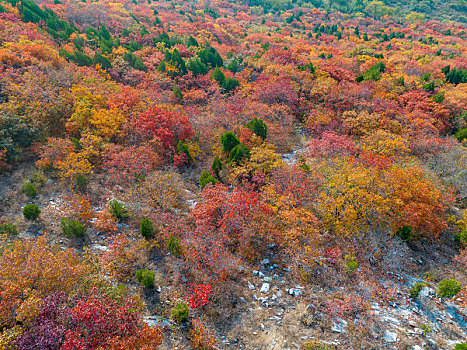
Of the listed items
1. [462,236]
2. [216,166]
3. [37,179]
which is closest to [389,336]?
[462,236]

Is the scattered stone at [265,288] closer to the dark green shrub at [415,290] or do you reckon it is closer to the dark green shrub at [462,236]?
the dark green shrub at [415,290]

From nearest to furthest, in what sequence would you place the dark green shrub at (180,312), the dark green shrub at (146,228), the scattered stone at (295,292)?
the dark green shrub at (180,312) → the scattered stone at (295,292) → the dark green shrub at (146,228)

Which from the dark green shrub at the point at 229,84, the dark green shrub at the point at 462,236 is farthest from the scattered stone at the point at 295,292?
the dark green shrub at the point at 229,84

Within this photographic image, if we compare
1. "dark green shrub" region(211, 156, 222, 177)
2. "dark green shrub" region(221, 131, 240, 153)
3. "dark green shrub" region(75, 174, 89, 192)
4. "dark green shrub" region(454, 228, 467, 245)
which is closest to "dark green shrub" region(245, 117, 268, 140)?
"dark green shrub" region(221, 131, 240, 153)

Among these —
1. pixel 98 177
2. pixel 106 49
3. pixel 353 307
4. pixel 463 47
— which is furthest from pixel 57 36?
pixel 463 47

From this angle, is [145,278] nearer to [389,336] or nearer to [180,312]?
[180,312]

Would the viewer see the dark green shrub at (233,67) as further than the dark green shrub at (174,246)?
Yes
